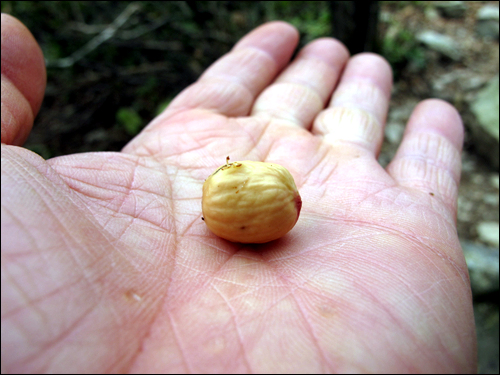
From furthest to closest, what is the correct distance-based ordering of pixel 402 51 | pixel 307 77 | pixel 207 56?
pixel 402 51, pixel 207 56, pixel 307 77

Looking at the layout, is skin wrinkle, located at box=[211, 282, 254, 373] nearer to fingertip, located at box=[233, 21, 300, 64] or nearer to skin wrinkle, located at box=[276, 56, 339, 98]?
skin wrinkle, located at box=[276, 56, 339, 98]

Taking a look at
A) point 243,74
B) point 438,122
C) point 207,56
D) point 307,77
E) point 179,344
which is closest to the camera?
point 179,344

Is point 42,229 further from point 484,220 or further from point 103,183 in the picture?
point 484,220

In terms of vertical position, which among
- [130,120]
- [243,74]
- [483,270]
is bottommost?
[483,270]

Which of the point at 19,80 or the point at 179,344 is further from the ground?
the point at 19,80

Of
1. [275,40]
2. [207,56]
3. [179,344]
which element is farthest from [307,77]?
[179,344]

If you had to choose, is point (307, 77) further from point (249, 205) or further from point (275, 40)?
point (249, 205)

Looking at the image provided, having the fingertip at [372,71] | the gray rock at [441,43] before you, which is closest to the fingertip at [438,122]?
the fingertip at [372,71]

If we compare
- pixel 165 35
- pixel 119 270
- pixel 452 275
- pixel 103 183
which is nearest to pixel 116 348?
pixel 119 270
